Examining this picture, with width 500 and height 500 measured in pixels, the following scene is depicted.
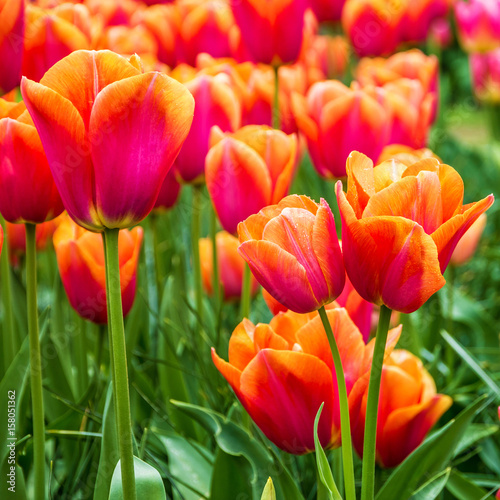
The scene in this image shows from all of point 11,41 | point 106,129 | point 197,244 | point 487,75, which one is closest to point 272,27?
point 197,244

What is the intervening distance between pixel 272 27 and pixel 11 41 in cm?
50

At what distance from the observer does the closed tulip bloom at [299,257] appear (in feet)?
1.69

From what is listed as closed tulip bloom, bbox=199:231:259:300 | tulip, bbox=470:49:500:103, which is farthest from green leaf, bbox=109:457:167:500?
tulip, bbox=470:49:500:103

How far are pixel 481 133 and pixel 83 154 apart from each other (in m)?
4.41

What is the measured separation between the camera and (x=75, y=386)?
0.97 m

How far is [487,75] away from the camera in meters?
2.48

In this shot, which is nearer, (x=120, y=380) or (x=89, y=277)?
(x=120, y=380)

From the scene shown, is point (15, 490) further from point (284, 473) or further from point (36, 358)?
point (284, 473)

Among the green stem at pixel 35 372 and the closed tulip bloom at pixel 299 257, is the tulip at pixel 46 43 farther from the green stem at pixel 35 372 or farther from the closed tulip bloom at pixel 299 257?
the closed tulip bloom at pixel 299 257

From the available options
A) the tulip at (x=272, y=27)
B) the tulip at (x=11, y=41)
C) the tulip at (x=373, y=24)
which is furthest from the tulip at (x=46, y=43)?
the tulip at (x=373, y=24)

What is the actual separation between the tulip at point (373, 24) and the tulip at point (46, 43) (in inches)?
43.7

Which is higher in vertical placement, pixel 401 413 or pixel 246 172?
pixel 246 172

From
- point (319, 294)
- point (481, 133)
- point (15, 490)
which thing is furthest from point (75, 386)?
point (481, 133)

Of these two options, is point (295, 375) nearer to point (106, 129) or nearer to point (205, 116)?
point (106, 129)
